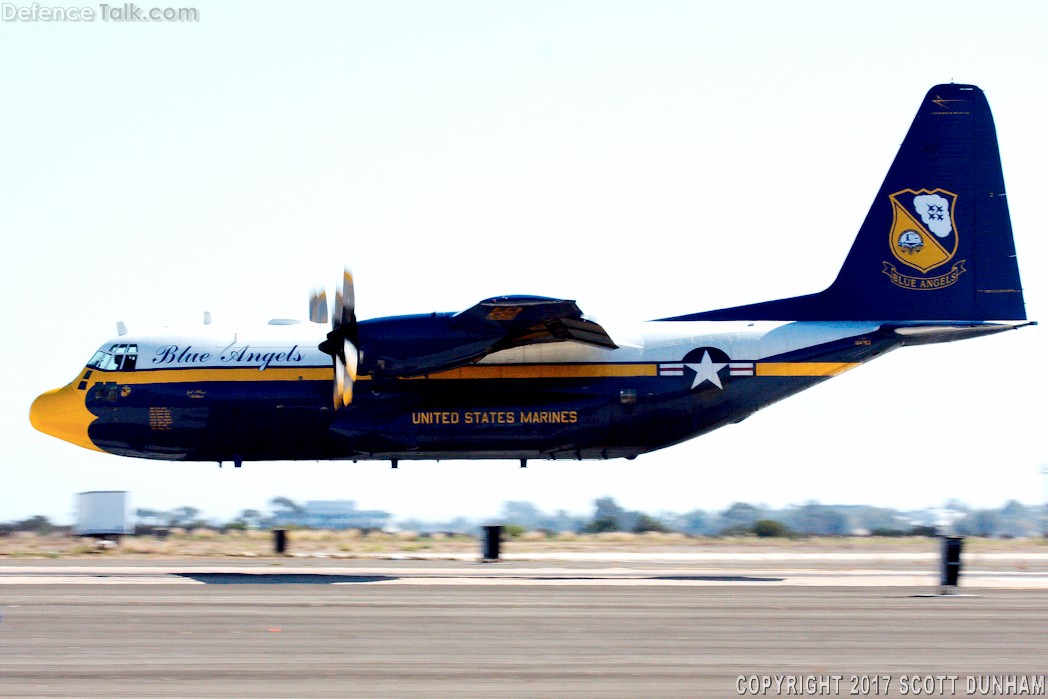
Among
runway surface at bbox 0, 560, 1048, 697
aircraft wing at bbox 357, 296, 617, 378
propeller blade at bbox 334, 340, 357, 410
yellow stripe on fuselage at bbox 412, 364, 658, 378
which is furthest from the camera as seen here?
yellow stripe on fuselage at bbox 412, 364, 658, 378

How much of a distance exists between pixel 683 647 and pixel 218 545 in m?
19.5

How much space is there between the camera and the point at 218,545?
29.4m

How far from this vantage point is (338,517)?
3597 cm

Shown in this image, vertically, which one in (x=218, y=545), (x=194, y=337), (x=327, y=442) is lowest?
(x=218, y=545)

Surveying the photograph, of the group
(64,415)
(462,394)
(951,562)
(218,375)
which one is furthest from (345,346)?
(951,562)

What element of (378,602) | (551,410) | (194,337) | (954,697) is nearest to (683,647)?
(954,697)

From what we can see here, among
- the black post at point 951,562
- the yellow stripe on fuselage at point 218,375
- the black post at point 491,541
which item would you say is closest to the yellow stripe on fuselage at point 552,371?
the yellow stripe on fuselage at point 218,375

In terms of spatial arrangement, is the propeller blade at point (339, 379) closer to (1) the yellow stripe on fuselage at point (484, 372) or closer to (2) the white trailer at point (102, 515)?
(1) the yellow stripe on fuselage at point (484, 372)

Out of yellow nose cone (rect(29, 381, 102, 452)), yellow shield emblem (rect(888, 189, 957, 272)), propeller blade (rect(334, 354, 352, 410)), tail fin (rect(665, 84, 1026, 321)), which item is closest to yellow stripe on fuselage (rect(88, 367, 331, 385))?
yellow nose cone (rect(29, 381, 102, 452))

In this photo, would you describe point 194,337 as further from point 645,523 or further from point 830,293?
point 645,523

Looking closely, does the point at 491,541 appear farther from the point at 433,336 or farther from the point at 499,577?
the point at 433,336

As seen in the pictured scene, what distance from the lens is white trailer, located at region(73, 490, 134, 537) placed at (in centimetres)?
2786

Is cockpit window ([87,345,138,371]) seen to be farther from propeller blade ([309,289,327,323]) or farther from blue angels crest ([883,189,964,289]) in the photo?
blue angels crest ([883,189,964,289])

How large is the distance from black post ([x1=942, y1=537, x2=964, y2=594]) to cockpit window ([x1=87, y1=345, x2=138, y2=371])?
54.4ft
